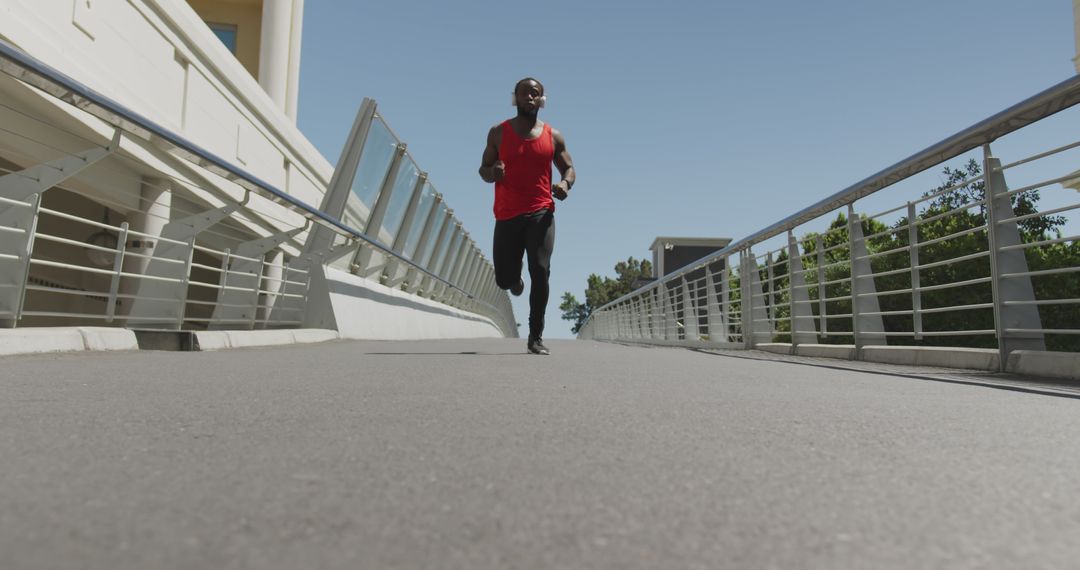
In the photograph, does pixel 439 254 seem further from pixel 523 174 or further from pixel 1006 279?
pixel 1006 279

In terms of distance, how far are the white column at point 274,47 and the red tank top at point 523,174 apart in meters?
21.8

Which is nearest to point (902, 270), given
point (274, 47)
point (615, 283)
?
point (274, 47)

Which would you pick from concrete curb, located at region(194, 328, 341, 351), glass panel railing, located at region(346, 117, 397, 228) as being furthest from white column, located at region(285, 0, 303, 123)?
concrete curb, located at region(194, 328, 341, 351)

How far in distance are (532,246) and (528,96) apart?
1268 millimetres

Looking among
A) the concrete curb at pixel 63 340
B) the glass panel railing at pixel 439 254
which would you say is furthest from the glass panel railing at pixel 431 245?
the concrete curb at pixel 63 340

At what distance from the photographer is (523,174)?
654 cm

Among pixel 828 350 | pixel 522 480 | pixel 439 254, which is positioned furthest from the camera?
pixel 439 254

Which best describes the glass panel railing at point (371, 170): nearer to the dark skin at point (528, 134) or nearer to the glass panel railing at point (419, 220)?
the glass panel railing at point (419, 220)

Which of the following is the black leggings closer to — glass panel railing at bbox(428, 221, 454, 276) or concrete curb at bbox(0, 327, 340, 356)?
concrete curb at bbox(0, 327, 340, 356)

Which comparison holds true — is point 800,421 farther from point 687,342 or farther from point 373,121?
point 687,342

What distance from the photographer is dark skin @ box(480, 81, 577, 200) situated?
6453mm

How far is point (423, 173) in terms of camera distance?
46.8 feet

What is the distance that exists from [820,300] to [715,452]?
6.22m

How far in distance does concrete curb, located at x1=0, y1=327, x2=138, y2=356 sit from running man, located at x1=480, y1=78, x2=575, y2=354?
3.00 metres
